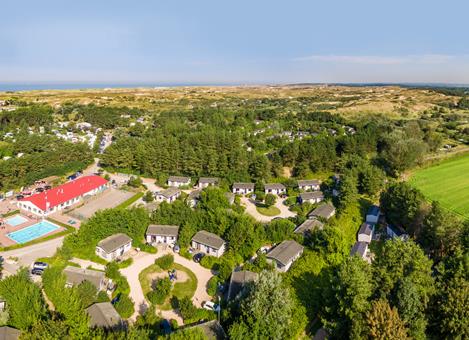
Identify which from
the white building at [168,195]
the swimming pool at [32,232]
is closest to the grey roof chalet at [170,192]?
the white building at [168,195]

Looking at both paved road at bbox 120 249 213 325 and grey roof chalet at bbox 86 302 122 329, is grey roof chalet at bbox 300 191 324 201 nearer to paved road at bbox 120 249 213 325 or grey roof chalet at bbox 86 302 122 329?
paved road at bbox 120 249 213 325

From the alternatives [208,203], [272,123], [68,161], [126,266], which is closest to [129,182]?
[68,161]

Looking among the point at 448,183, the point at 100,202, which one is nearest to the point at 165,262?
the point at 100,202

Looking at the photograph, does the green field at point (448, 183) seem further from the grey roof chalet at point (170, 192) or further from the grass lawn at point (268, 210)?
the grey roof chalet at point (170, 192)

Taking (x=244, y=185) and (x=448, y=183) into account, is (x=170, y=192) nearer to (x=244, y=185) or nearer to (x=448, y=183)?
(x=244, y=185)

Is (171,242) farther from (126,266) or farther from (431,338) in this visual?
(431,338)
